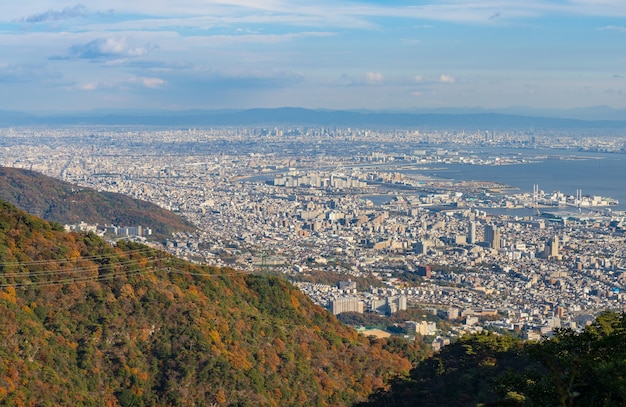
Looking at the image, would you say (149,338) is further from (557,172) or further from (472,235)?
(557,172)

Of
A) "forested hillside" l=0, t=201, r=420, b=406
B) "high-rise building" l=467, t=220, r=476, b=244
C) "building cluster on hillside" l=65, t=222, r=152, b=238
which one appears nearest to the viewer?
"forested hillside" l=0, t=201, r=420, b=406

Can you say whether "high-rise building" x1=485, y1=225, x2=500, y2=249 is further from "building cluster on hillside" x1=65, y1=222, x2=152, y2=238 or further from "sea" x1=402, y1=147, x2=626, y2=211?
"sea" x1=402, y1=147, x2=626, y2=211

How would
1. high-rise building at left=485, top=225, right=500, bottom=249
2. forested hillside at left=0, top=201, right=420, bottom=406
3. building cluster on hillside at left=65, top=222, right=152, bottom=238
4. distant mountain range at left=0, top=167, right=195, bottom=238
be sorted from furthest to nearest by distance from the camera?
high-rise building at left=485, top=225, right=500, bottom=249
distant mountain range at left=0, top=167, right=195, bottom=238
building cluster on hillside at left=65, top=222, right=152, bottom=238
forested hillside at left=0, top=201, right=420, bottom=406

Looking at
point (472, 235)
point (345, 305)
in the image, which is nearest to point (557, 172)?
point (472, 235)

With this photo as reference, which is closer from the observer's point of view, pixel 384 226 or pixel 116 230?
pixel 116 230

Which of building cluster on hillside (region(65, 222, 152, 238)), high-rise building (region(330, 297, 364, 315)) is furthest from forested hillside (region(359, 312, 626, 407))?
building cluster on hillside (region(65, 222, 152, 238))

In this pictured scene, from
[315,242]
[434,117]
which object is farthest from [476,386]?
[434,117]
